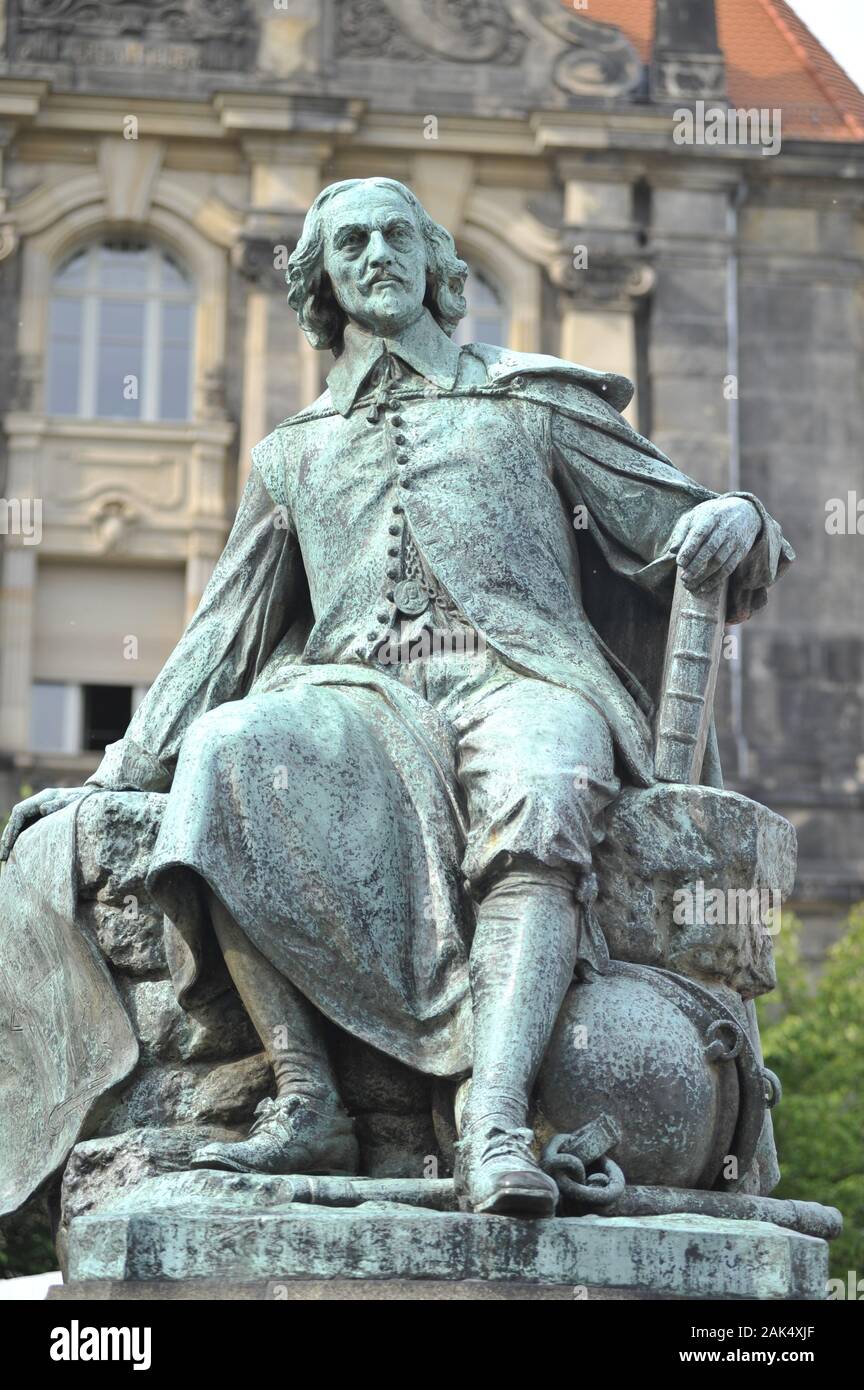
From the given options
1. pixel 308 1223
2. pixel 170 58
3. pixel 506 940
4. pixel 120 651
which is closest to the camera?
pixel 308 1223

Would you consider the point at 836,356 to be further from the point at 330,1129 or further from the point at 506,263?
the point at 330,1129

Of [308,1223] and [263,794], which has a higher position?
[263,794]

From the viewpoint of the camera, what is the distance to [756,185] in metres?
32.3

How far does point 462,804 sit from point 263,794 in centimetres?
41

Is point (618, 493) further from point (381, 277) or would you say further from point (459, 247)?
point (459, 247)

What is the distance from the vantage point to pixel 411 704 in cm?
598

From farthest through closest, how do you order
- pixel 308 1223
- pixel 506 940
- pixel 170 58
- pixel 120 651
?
pixel 170 58, pixel 120 651, pixel 506 940, pixel 308 1223

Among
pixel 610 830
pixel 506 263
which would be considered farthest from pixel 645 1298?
pixel 506 263

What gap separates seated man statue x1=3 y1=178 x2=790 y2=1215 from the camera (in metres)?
5.56

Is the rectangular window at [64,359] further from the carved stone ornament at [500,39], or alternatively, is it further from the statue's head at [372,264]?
the statue's head at [372,264]

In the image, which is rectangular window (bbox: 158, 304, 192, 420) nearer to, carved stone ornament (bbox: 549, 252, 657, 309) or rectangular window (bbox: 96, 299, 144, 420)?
rectangular window (bbox: 96, 299, 144, 420)

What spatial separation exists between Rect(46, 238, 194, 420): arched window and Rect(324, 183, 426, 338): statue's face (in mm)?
24776

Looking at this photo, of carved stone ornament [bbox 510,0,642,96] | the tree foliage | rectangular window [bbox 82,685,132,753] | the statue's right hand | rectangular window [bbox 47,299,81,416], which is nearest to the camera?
the statue's right hand

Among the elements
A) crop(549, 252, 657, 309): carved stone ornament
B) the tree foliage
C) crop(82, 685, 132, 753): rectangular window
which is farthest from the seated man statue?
crop(549, 252, 657, 309): carved stone ornament
